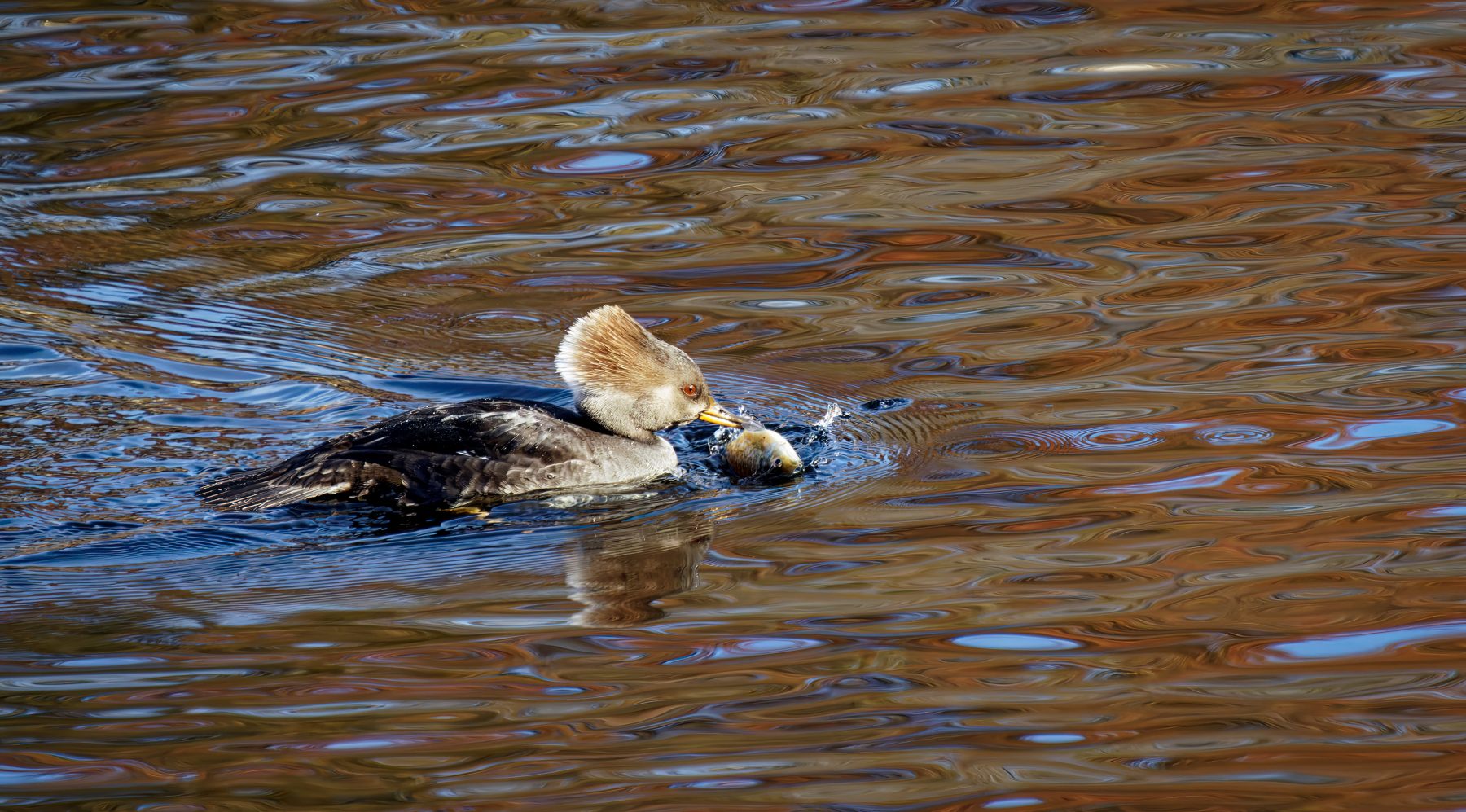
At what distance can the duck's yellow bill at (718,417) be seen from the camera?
7.50 metres

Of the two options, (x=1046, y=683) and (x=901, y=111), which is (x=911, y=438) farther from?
(x=901, y=111)

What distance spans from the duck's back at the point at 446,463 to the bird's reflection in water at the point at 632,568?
0.67 m

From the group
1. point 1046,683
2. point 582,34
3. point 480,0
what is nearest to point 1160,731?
point 1046,683

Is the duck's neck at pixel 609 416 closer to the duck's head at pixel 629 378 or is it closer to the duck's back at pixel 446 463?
the duck's head at pixel 629 378

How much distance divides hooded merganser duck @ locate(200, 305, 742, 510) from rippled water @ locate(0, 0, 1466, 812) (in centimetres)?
18

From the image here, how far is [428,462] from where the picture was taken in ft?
22.5

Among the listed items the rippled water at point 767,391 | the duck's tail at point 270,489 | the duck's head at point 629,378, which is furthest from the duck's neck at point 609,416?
the duck's tail at point 270,489

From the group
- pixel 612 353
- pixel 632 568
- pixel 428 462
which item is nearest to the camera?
pixel 632 568

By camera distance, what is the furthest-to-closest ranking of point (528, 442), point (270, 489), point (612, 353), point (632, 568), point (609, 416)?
point (609, 416)
point (612, 353)
point (528, 442)
point (270, 489)
point (632, 568)

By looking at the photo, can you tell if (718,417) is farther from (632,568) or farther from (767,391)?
(632,568)

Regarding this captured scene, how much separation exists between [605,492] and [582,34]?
759 centimetres

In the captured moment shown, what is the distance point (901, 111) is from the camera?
1209 cm

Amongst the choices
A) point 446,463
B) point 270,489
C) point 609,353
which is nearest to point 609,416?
point 609,353

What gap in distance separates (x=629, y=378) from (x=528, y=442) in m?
0.61
